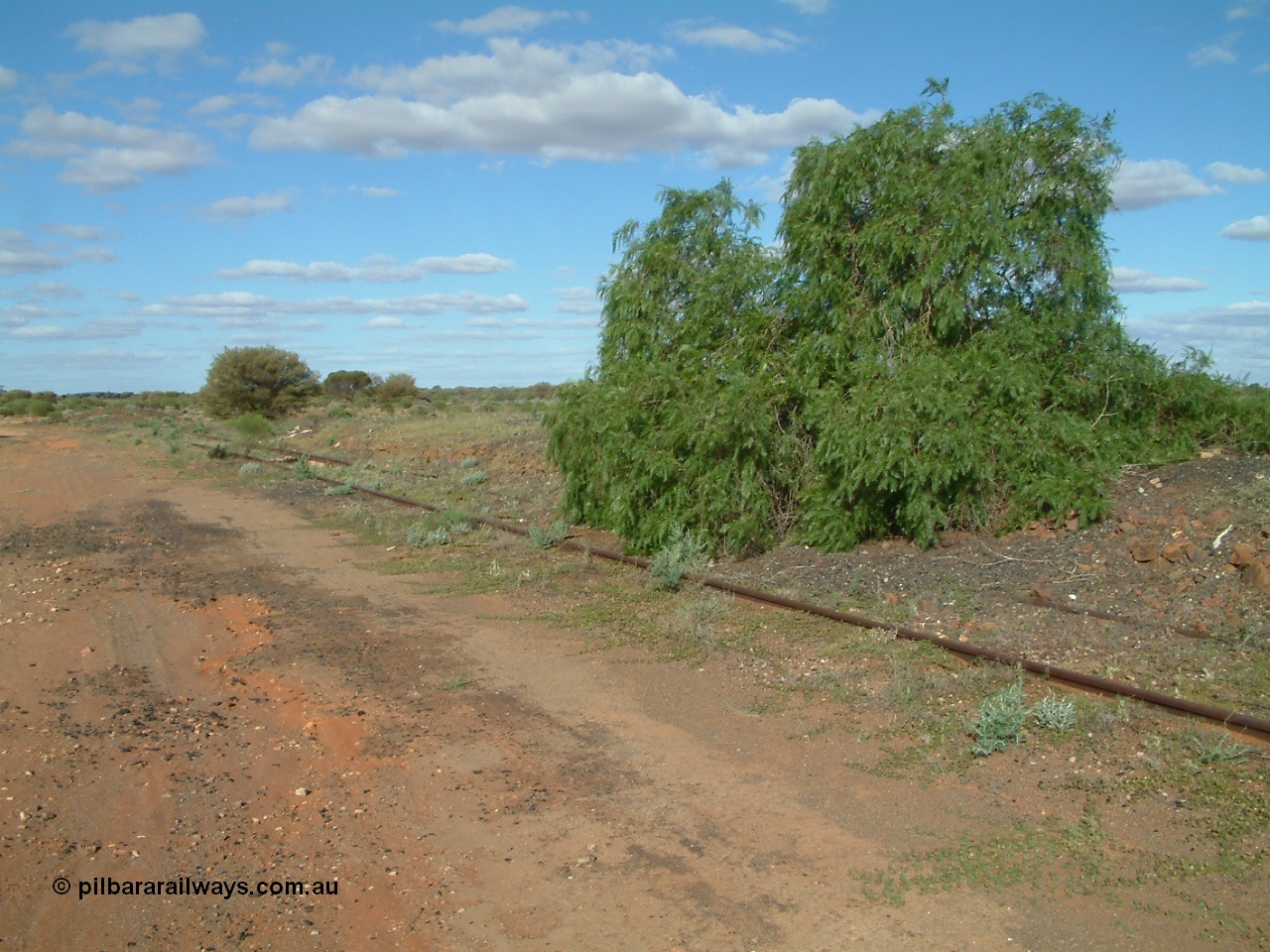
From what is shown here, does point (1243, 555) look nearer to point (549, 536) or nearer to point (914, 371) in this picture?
point (914, 371)

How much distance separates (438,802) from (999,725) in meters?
3.63

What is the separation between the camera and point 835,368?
13.0m

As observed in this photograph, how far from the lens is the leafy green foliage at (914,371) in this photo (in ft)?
39.0

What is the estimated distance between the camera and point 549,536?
15.3 meters

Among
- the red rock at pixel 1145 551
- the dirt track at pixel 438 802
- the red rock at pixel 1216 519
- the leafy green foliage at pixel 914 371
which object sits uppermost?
the leafy green foliage at pixel 914 371

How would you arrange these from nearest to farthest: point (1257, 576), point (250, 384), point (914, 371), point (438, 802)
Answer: point (438, 802) → point (1257, 576) → point (914, 371) → point (250, 384)

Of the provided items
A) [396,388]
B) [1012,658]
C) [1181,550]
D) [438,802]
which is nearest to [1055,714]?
[1012,658]

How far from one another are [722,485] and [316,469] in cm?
1841

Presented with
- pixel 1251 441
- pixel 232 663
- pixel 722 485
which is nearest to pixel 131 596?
pixel 232 663

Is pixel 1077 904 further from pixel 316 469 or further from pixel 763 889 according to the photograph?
pixel 316 469

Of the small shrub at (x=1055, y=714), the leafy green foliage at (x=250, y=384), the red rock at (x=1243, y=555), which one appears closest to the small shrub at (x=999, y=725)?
the small shrub at (x=1055, y=714)

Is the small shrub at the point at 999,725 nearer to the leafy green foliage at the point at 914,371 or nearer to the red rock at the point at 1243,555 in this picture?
the red rock at the point at 1243,555

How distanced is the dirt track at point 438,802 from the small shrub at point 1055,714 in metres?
1.09

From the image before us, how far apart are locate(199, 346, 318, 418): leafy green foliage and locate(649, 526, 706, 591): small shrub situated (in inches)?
1904
